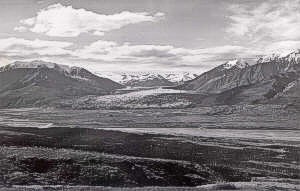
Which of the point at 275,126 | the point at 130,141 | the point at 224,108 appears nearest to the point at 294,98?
the point at 224,108

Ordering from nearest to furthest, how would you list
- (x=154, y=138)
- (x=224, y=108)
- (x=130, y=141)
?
1. (x=130, y=141)
2. (x=154, y=138)
3. (x=224, y=108)

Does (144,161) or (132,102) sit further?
(132,102)

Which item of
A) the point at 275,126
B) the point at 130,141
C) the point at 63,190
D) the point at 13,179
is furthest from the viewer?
the point at 275,126

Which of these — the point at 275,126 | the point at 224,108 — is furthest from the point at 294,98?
the point at 275,126

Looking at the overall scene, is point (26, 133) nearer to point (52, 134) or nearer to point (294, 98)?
point (52, 134)

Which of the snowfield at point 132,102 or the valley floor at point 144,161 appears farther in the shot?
the snowfield at point 132,102

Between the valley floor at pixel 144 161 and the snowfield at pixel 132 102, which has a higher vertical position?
the snowfield at pixel 132 102

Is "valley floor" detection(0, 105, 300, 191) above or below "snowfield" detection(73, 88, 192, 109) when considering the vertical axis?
below

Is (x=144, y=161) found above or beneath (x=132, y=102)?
beneath

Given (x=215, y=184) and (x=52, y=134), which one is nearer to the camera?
(x=215, y=184)

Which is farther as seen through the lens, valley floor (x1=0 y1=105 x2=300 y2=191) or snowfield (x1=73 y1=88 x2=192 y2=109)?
snowfield (x1=73 y1=88 x2=192 y2=109)
